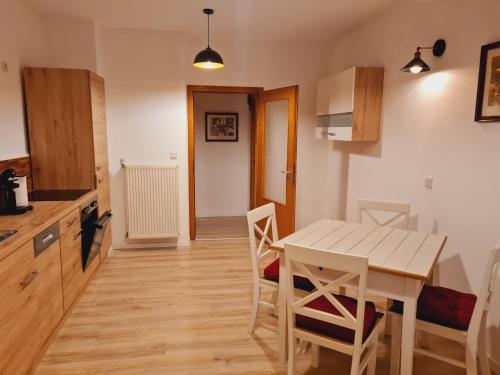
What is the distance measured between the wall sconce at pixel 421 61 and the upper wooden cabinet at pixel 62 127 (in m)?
2.76

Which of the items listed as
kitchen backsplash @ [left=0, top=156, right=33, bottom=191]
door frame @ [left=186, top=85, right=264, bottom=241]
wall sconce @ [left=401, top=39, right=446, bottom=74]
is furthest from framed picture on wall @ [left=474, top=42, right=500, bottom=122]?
kitchen backsplash @ [left=0, top=156, right=33, bottom=191]

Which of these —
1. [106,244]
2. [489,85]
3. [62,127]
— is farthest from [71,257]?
[489,85]

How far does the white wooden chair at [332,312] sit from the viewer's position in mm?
1643

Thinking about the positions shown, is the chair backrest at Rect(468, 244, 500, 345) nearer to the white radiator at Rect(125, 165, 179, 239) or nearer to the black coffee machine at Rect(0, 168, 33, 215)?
the black coffee machine at Rect(0, 168, 33, 215)

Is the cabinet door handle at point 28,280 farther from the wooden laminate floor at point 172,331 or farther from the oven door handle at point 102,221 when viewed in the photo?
the oven door handle at point 102,221

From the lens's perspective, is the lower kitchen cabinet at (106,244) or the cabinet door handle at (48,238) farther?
the lower kitchen cabinet at (106,244)

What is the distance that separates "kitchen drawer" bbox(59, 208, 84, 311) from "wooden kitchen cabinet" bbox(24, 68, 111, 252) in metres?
0.71

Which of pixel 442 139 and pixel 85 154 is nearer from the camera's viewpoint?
pixel 442 139

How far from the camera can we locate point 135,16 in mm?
3572

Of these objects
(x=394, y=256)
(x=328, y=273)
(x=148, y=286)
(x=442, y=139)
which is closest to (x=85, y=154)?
(x=148, y=286)

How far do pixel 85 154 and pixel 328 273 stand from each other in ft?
8.43

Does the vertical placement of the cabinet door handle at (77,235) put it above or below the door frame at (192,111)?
below

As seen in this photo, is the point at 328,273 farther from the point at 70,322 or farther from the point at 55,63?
the point at 55,63

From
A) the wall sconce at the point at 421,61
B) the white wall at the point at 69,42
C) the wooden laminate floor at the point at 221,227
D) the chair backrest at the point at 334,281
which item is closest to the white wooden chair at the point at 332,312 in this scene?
the chair backrest at the point at 334,281
